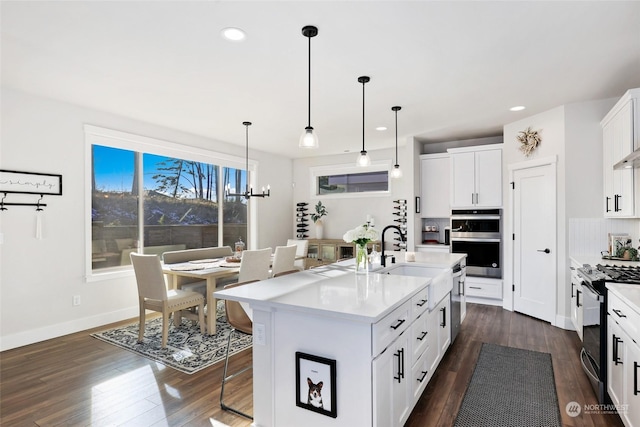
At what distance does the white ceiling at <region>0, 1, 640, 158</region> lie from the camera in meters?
2.21

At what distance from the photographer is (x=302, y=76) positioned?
323 cm

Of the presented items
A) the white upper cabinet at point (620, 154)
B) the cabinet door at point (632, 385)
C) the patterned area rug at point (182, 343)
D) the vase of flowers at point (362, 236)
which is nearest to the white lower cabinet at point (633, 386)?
the cabinet door at point (632, 385)

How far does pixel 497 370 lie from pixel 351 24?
3.06 meters

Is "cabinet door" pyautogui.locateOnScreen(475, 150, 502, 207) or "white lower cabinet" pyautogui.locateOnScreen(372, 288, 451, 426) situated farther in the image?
"cabinet door" pyautogui.locateOnScreen(475, 150, 502, 207)

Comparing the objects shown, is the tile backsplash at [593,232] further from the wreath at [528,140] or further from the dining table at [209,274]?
the dining table at [209,274]

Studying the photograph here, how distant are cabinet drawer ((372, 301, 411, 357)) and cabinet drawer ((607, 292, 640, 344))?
3.95ft

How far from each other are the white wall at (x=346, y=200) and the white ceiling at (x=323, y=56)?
2.21 meters

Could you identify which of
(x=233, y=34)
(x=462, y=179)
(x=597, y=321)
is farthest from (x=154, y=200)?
(x=597, y=321)

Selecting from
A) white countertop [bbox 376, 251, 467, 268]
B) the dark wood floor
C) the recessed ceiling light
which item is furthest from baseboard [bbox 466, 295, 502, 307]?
the recessed ceiling light

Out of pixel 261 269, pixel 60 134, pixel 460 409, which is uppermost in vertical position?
pixel 60 134

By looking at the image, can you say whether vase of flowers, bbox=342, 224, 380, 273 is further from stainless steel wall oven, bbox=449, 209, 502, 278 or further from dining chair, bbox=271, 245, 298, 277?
stainless steel wall oven, bbox=449, 209, 502, 278

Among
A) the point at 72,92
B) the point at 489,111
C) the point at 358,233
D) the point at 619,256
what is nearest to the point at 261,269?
the point at 358,233

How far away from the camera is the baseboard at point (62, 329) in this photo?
3.55m

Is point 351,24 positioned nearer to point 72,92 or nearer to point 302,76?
point 302,76
